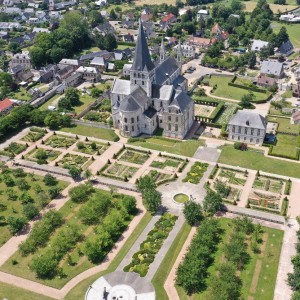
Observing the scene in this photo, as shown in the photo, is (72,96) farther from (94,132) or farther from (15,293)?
(15,293)

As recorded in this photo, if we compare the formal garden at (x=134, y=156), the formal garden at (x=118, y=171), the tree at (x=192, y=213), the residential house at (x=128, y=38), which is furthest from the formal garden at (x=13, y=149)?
the residential house at (x=128, y=38)

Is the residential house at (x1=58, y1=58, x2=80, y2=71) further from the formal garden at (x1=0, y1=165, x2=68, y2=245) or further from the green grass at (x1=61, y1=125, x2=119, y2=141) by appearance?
the formal garden at (x1=0, y1=165, x2=68, y2=245)

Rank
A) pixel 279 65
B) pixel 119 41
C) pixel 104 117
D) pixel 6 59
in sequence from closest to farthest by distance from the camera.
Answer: pixel 104 117 → pixel 279 65 → pixel 6 59 → pixel 119 41

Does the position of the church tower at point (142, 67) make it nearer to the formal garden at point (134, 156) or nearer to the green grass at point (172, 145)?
the green grass at point (172, 145)

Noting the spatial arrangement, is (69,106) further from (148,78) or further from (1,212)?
(1,212)

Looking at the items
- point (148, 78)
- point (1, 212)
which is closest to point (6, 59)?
point (148, 78)

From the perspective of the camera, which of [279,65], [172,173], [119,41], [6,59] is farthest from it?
[119,41]

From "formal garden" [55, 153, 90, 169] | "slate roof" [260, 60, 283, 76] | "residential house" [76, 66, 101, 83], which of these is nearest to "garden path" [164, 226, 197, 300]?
"formal garden" [55, 153, 90, 169]
